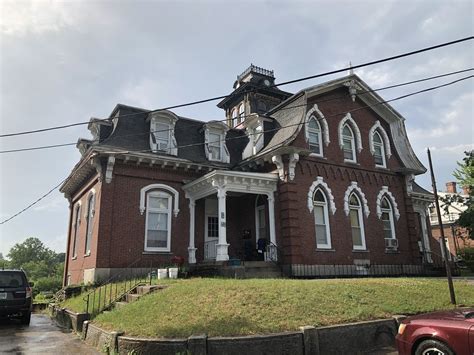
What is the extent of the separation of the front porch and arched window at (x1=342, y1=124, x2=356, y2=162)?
16.0 ft

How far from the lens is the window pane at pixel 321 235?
1689cm

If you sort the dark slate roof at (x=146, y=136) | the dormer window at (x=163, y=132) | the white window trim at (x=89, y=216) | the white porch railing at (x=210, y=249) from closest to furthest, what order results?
the dark slate roof at (x=146, y=136)
the white window trim at (x=89, y=216)
the white porch railing at (x=210, y=249)
the dormer window at (x=163, y=132)

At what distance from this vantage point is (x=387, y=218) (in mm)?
19891

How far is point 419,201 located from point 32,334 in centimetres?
2256

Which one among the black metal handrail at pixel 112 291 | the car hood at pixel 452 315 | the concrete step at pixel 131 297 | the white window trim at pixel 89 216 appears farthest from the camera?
the white window trim at pixel 89 216

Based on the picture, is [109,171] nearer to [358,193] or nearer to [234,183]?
[234,183]

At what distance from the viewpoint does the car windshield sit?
38.7 ft

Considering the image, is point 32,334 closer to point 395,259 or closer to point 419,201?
point 395,259

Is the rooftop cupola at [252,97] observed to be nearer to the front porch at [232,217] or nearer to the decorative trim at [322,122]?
the decorative trim at [322,122]

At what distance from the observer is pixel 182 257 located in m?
16.8

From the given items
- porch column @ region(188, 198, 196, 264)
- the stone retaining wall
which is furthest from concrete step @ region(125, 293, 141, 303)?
porch column @ region(188, 198, 196, 264)

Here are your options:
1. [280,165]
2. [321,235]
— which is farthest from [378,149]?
[280,165]

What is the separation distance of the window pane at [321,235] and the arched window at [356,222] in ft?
6.11

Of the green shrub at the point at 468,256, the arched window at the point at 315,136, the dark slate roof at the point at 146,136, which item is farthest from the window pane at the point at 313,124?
the green shrub at the point at 468,256
